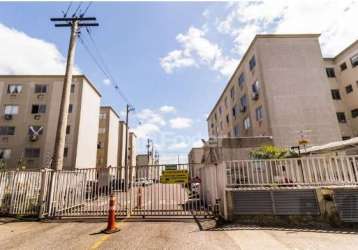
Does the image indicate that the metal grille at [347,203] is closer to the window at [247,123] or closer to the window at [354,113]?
the window at [247,123]

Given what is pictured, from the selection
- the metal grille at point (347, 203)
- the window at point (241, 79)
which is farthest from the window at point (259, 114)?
the metal grille at point (347, 203)

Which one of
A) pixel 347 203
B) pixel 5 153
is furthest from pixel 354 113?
pixel 5 153

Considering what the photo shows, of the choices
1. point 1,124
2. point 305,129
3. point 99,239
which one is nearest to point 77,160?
point 1,124

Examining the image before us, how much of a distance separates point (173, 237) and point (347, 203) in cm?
602

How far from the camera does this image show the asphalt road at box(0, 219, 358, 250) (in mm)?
4977

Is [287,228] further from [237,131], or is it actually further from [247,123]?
[237,131]

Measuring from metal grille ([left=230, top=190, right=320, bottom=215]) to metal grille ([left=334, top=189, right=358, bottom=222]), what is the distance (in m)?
0.70

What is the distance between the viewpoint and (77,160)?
99.1ft

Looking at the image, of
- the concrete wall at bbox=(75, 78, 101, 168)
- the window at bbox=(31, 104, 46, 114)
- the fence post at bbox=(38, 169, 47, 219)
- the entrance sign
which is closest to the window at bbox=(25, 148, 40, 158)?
the concrete wall at bbox=(75, 78, 101, 168)

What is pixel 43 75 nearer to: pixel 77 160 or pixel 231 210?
pixel 77 160

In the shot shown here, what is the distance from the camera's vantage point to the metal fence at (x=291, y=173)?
7.31 meters

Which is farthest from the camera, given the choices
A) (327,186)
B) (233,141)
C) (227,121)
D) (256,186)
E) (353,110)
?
(227,121)

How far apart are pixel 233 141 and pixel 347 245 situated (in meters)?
15.5

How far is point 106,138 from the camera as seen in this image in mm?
46094
